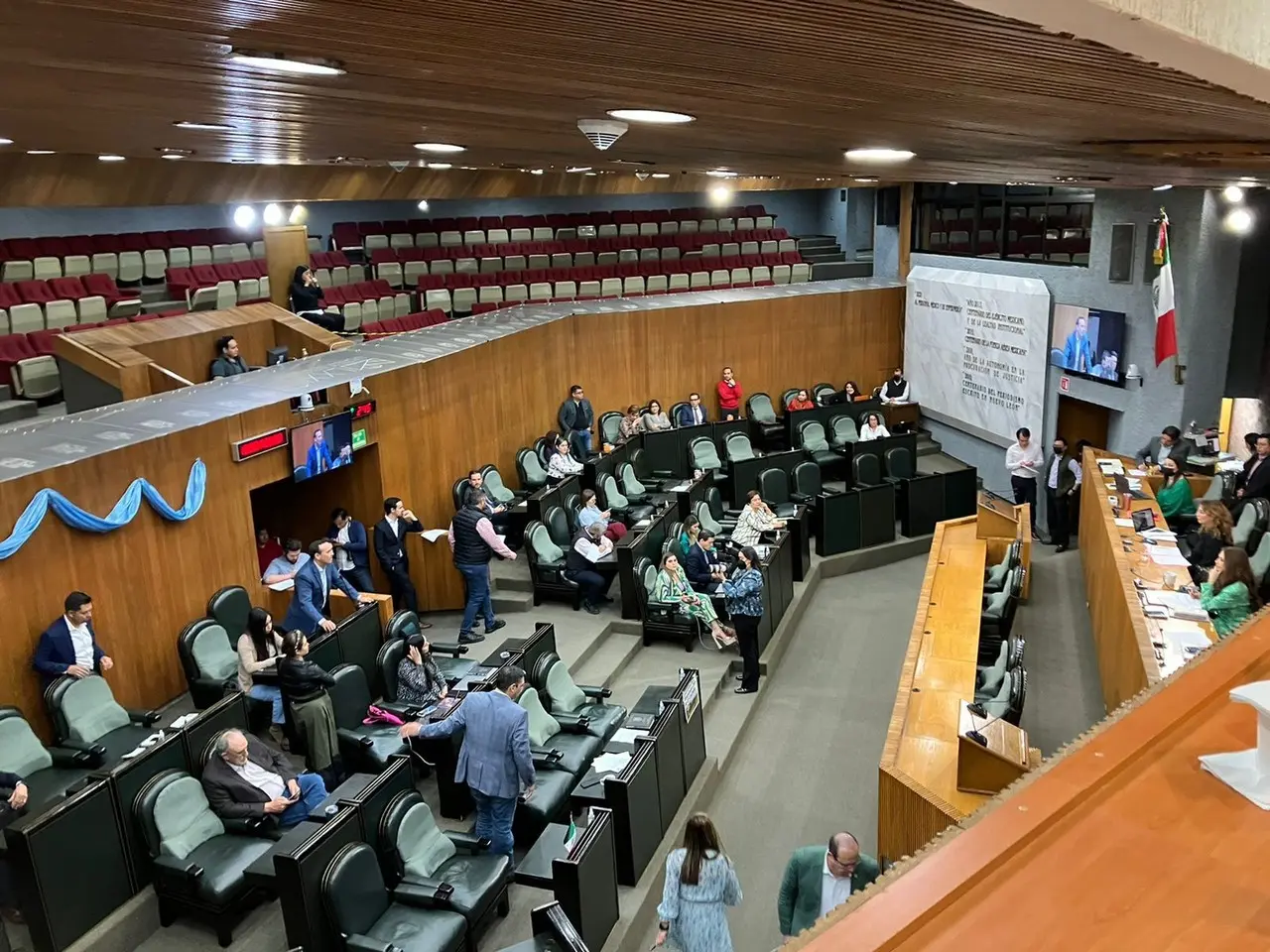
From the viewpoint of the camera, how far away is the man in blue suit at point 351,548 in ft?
28.5

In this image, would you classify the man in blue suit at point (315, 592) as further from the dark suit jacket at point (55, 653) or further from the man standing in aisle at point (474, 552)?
the dark suit jacket at point (55, 653)

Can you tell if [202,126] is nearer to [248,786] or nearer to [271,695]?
[248,786]

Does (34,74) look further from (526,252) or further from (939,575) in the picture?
(526,252)

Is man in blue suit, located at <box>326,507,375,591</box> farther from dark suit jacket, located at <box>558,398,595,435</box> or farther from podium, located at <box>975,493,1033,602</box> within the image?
podium, located at <box>975,493,1033,602</box>

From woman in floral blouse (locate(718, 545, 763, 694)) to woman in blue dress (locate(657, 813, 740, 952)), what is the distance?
12.1 ft

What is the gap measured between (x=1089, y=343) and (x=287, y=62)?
483 inches

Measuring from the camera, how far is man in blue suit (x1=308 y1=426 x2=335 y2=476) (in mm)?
8523

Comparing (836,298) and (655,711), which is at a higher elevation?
(836,298)

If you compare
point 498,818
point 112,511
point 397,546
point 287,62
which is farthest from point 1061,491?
point 287,62

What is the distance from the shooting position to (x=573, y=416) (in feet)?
41.5

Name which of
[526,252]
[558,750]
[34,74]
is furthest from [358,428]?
[526,252]

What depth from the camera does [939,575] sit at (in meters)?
9.45

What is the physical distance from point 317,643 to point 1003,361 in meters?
10.8

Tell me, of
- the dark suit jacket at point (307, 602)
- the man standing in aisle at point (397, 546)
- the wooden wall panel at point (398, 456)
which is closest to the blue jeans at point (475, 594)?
the man standing in aisle at point (397, 546)
